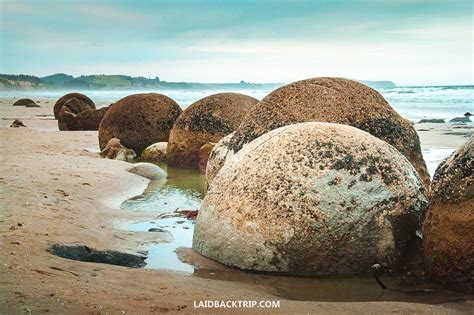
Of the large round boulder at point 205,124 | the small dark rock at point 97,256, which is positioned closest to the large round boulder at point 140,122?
the large round boulder at point 205,124

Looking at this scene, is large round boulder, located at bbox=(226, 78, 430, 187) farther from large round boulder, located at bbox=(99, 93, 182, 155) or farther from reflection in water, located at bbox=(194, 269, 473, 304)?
large round boulder, located at bbox=(99, 93, 182, 155)

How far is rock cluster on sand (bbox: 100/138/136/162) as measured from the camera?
13.3 m

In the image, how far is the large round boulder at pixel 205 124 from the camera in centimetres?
1195

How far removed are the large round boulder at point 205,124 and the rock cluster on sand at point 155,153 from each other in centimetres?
102

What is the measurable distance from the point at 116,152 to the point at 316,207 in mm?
9408

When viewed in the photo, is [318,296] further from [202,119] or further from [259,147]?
[202,119]

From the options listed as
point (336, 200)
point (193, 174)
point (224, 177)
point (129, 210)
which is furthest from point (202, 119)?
point (336, 200)

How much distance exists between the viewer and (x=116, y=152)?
44.2 feet

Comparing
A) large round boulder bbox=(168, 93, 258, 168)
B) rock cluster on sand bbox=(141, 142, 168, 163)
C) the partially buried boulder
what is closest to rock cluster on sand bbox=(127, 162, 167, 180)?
large round boulder bbox=(168, 93, 258, 168)

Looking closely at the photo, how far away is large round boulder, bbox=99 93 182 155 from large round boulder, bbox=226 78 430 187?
23.3ft

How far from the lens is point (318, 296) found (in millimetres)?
4281

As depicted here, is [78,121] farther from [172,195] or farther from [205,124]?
[172,195]

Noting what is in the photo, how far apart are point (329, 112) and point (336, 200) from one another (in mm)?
2693

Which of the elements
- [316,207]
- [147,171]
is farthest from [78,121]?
[316,207]
